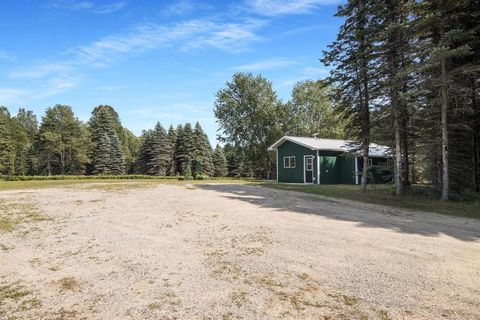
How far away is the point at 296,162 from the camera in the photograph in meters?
24.4

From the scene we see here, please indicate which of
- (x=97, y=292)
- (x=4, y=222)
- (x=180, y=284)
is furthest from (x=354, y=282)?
(x=4, y=222)

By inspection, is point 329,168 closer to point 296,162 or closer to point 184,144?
point 296,162

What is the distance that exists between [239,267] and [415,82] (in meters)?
13.1

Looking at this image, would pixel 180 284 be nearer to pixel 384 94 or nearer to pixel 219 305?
pixel 219 305

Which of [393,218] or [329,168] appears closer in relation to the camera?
[393,218]

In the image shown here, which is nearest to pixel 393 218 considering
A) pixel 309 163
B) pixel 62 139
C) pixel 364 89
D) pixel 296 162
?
pixel 364 89

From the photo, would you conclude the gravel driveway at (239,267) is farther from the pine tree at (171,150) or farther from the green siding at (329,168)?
the pine tree at (171,150)

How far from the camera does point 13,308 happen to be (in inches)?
134

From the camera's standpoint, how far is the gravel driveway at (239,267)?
3377mm

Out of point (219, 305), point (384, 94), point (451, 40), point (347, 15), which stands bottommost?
point (219, 305)

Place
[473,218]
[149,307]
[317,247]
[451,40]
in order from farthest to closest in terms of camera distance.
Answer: [451,40] → [473,218] → [317,247] → [149,307]

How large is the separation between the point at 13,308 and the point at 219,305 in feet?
7.53

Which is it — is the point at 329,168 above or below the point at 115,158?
below

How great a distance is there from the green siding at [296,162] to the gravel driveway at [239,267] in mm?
14974
